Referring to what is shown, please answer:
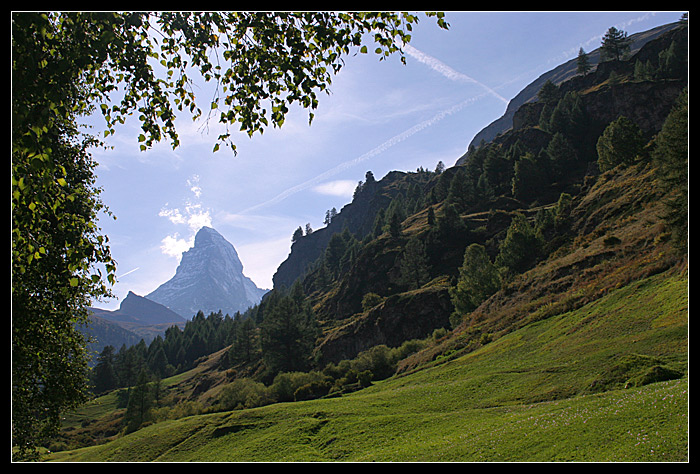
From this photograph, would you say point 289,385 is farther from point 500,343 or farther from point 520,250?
point 520,250

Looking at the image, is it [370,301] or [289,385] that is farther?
[370,301]

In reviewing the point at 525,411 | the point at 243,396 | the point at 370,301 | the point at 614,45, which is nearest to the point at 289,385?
the point at 243,396

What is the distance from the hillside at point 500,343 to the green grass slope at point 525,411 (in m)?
0.12

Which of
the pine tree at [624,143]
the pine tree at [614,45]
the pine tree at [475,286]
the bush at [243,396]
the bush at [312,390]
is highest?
the pine tree at [614,45]

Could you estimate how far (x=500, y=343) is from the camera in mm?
33812

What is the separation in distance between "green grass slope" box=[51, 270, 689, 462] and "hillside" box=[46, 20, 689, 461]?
0.12 m

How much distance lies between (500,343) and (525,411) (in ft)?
62.2

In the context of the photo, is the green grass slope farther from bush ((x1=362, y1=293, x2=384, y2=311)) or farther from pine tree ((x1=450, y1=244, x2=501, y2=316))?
bush ((x1=362, y1=293, x2=384, y2=311))

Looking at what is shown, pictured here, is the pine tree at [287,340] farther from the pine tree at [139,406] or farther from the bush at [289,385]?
the bush at [289,385]

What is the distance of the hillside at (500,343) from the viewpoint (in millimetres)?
14062

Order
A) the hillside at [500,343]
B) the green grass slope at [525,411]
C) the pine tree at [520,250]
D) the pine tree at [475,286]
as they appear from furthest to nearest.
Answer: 1. the pine tree at [520,250]
2. the pine tree at [475,286]
3. the hillside at [500,343]
4. the green grass slope at [525,411]

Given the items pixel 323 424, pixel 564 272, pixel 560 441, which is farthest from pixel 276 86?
pixel 564 272

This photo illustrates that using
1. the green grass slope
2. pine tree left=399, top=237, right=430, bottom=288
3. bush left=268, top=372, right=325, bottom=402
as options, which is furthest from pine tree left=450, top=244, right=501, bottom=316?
bush left=268, top=372, right=325, bottom=402

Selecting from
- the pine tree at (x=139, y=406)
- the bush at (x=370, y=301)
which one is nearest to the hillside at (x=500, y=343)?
the pine tree at (x=139, y=406)
